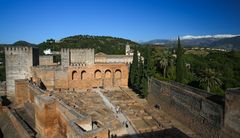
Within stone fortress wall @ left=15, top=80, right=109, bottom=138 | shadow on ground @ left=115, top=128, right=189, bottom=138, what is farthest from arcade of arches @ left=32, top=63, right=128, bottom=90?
shadow on ground @ left=115, top=128, right=189, bottom=138

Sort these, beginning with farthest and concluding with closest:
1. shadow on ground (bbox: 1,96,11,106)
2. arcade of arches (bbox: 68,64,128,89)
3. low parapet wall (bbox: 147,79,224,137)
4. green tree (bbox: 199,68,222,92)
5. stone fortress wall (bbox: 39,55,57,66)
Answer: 1. stone fortress wall (bbox: 39,55,57,66)
2. arcade of arches (bbox: 68,64,128,89)
3. green tree (bbox: 199,68,222,92)
4. shadow on ground (bbox: 1,96,11,106)
5. low parapet wall (bbox: 147,79,224,137)

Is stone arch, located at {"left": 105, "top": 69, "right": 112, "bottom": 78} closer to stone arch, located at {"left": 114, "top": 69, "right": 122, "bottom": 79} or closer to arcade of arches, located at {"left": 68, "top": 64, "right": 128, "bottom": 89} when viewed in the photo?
arcade of arches, located at {"left": 68, "top": 64, "right": 128, "bottom": 89}

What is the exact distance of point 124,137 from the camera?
43.9 feet

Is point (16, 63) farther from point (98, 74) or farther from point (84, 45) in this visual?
point (84, 45)

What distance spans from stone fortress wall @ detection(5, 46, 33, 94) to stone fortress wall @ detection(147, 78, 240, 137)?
11.2 meters

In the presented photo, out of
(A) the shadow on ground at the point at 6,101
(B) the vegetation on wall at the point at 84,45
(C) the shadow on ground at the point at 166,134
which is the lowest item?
(C) the shadow on ground at the point at 166,134

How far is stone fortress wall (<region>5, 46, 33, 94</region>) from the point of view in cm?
2058

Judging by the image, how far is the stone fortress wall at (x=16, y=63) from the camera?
2058cm

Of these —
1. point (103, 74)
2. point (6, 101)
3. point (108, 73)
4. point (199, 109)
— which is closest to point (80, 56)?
point (103, 74)

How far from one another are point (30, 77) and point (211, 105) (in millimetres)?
15086

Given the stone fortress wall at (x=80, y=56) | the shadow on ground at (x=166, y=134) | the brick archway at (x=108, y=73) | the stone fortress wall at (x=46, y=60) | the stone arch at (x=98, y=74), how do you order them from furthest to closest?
the stone fortress wall at (x=46, y=60) < the brick archway at (x=108, y=73) < the stone arch at (x=98, y=74) < the stone fortress wall at (x=80, y=56) < the shadow on ground at (x=166, y=134)

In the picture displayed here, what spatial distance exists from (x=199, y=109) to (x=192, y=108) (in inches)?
33.5

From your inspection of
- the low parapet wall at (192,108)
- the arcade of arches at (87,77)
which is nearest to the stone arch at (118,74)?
the arcade of arches at (87,77)

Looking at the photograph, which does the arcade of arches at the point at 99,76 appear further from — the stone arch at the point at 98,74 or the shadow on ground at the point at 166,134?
the shadow on ground at the point at 166,134
